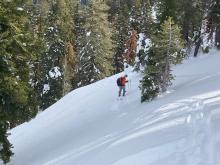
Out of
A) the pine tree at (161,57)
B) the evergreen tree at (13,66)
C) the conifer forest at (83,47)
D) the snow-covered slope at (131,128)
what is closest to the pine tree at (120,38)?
the conifer forest at (83,47)

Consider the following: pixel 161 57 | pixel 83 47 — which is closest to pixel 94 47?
pixel 83 47

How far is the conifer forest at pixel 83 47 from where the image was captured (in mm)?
21484

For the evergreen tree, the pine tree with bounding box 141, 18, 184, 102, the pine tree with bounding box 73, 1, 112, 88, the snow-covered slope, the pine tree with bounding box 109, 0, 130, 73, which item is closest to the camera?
the snow-covered slope

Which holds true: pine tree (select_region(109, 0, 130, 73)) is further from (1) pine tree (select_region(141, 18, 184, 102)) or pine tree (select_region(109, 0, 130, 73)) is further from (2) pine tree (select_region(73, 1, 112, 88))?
(1) pine tree (select_region(141, 18, 184, 102))

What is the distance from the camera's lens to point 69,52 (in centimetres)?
6419

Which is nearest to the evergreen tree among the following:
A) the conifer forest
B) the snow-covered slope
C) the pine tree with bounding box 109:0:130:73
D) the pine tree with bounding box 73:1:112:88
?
the conifer forest

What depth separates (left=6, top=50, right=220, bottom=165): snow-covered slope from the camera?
52.3 feet

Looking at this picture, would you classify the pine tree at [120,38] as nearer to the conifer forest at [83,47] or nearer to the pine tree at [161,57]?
the conifer forest at [83,47]

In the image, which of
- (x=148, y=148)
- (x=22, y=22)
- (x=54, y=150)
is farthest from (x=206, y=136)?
(x=22, y=22)

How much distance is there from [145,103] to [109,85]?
453 inches

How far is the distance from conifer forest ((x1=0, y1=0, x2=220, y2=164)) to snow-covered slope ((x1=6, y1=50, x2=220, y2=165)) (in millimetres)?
1731

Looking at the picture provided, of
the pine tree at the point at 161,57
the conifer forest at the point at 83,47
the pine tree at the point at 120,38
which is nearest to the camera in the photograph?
the conifer forest at the point at 83,47

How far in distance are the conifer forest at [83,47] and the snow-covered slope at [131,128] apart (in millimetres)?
1731

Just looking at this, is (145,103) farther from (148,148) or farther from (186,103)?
(148,148)
